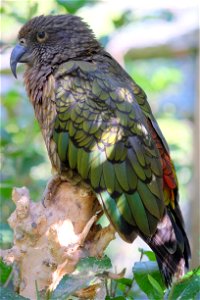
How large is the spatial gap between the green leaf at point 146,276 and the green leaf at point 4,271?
1.53ft

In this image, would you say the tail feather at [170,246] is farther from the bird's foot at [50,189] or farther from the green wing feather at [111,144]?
the bird's foot at [50,189]

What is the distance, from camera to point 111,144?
2.85 m

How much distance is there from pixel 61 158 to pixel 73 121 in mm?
172

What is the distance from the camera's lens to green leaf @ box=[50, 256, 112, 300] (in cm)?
203

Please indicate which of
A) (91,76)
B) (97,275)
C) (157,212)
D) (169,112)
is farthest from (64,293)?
(169,112)

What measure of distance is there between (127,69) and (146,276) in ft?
12.8

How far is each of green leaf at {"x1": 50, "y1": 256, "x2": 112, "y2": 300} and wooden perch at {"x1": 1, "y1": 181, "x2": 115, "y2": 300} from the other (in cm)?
30

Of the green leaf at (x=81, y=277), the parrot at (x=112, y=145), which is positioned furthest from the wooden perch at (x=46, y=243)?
the green leaf at (x=81, y=277)

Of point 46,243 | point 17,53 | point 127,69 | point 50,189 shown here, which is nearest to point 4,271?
point 46,243

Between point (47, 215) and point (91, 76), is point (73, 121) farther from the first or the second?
point (47, 215)

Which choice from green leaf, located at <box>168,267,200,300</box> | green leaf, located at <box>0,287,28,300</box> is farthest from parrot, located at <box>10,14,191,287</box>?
green leaf, located at <box>0,287,28,300</box>

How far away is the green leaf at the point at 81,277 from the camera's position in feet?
6.65

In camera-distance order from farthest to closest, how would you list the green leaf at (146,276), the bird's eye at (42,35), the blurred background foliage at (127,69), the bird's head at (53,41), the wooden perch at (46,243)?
the blurred background foliage at (127,69) < the bird's eye at (42,35) < the bird's head at (53,41) < the wooden perch at (46,243) < the green leaf at (146,276)

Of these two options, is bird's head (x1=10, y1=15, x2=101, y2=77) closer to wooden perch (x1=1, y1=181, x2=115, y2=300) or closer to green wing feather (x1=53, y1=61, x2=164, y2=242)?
green wing feather (x1=53, y1=61, x2=164, y2=242)
